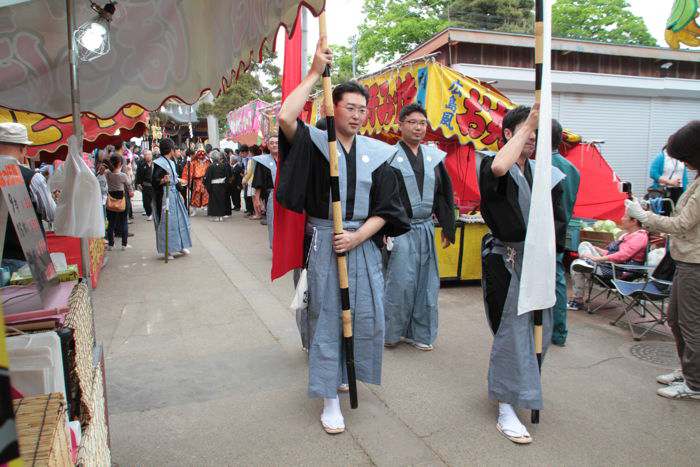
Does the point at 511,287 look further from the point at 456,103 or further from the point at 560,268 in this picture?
the point at 456,103

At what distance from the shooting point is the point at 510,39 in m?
12.2

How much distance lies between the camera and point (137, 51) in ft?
10.1

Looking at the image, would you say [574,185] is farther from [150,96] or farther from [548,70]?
[150,96]

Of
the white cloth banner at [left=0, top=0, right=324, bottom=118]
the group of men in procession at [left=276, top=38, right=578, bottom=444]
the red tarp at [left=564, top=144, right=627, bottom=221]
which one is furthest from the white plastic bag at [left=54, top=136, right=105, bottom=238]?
the red tarp at [left=564, top=144, right=627, bottom=221]

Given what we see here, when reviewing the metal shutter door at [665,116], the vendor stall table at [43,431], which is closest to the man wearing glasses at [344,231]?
the vendor stall table at [43,431]

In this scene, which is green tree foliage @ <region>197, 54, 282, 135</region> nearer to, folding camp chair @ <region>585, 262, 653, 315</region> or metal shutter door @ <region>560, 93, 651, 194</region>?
metal shutter door @ <region>560, 93, 651, 194</region>

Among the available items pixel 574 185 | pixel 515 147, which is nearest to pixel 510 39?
pixel 574 185

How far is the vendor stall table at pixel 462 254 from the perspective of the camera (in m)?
6.21

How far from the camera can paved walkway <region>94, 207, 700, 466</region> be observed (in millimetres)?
2732

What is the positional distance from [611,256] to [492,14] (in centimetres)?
2314

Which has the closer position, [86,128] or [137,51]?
[137,51]

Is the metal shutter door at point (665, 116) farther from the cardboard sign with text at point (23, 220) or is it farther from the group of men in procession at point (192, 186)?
the cardboard sign with text at point (23, 220)

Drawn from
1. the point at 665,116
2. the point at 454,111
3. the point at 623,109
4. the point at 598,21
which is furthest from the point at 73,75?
the point at 598,21

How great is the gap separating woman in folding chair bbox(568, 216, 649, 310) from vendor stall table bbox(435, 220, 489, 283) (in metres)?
1.21
